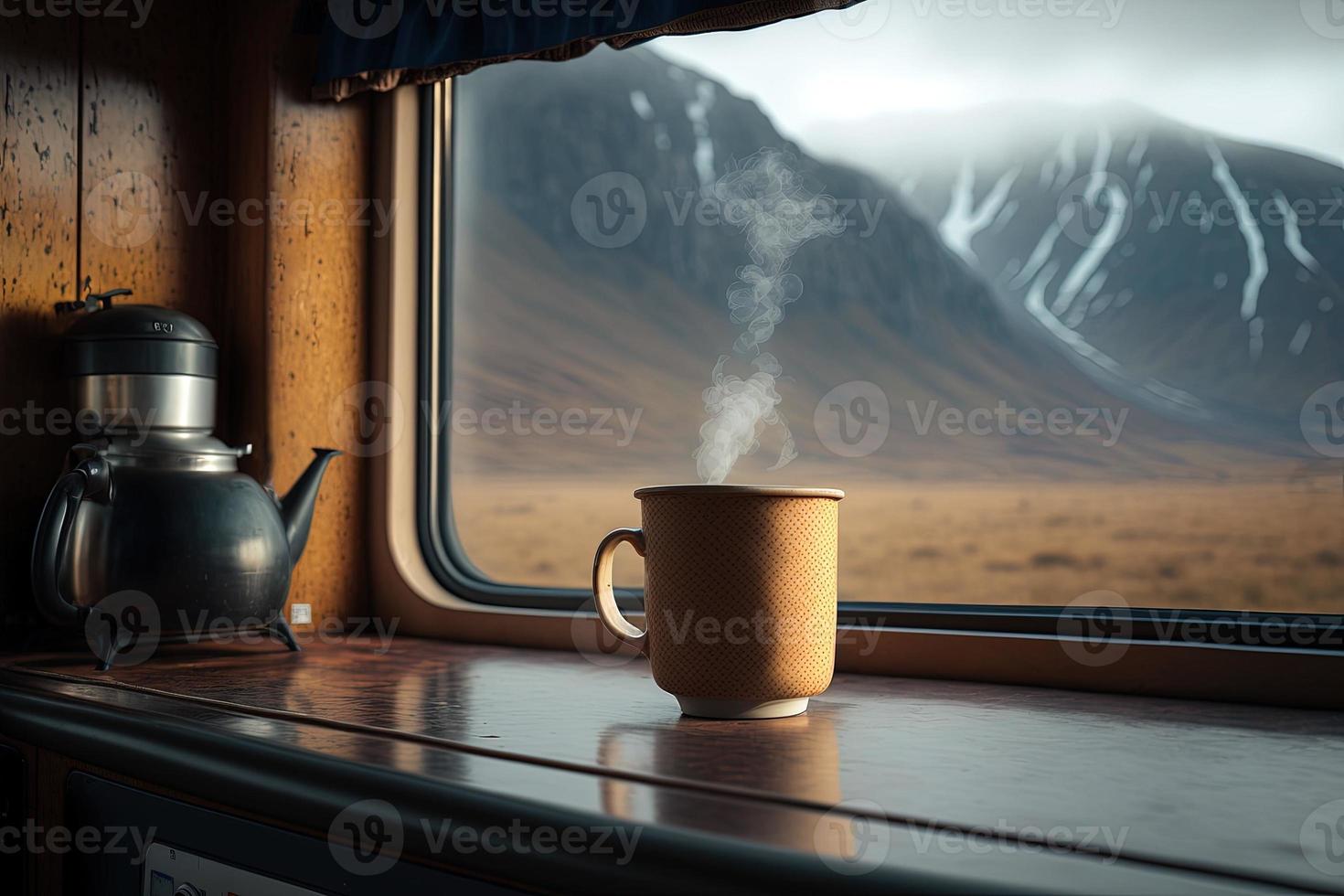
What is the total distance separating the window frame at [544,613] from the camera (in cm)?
101

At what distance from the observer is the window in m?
1.17

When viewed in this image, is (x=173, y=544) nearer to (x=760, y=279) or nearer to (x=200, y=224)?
(x=200, y=224)

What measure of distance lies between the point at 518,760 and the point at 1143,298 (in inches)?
36.8

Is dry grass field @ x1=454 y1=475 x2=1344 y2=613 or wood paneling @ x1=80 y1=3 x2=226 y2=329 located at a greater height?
wood paneling @ x1=80 y1=3 x2=226 y2=329

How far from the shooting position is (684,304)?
5.70 ft

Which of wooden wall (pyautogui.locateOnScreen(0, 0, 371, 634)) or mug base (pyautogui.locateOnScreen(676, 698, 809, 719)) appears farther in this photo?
wooden wall (pyautogui.locateOnScreen(0, 0, 371, 634))

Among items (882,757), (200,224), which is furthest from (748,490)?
(200,224)

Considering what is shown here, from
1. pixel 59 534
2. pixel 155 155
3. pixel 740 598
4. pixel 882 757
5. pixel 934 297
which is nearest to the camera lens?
pixel 882 757

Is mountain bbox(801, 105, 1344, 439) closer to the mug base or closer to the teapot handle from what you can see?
the mug base

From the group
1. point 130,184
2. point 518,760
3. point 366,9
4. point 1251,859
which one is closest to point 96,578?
point 130,184

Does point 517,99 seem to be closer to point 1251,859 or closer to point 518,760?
point 518,760

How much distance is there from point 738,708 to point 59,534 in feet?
2.71

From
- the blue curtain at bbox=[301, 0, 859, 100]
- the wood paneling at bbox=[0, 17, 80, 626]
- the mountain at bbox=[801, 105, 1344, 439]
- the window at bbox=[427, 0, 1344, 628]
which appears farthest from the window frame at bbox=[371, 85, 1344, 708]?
the wood paneling at bbox=[0, 17, 80, 626]

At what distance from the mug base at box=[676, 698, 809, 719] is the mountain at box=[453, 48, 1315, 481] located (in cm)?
61
